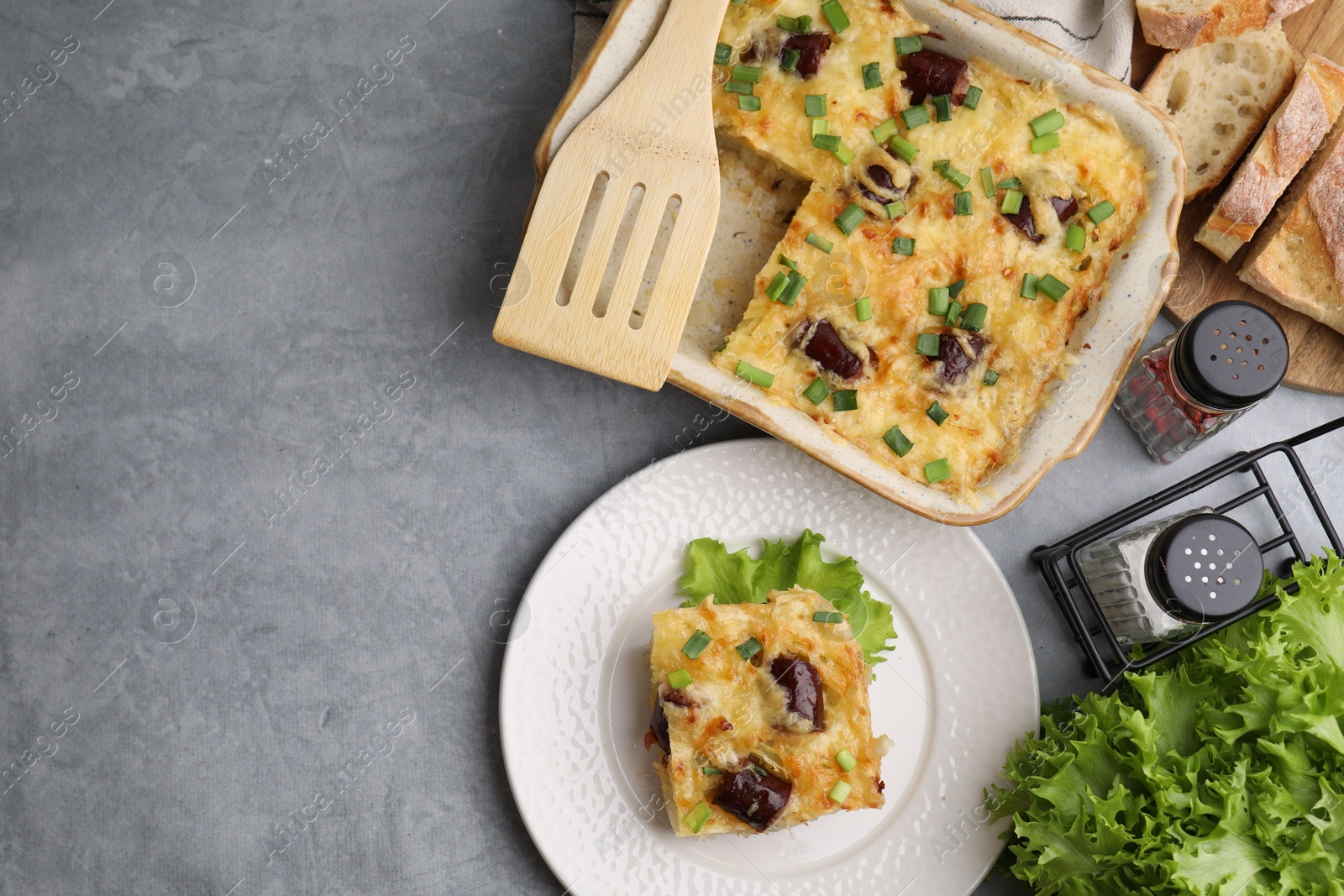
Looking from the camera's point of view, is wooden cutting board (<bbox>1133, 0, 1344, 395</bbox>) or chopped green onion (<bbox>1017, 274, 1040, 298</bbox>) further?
wooden cutting board (<bbox>1133, 0, 1344, 395</bbox>)

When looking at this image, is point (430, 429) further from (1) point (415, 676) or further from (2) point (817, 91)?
(2) point (817, 91)

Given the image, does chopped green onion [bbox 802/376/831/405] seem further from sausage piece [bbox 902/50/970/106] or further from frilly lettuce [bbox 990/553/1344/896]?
frilly lettuce [bbox 990/553/1344/896]

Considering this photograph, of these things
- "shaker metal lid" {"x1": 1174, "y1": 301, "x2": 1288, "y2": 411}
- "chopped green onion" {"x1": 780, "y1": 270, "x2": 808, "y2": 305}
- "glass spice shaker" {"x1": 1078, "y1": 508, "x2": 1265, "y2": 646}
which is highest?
"shaker metal lid" {"x1": 1174, "y1": 301, "x2": 1288, "y2": 411}

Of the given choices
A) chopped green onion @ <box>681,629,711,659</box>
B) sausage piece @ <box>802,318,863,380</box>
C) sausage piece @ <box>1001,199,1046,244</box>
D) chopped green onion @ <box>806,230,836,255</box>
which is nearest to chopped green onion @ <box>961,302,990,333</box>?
sausage piece @ <box>1001,199,1046,244</box>

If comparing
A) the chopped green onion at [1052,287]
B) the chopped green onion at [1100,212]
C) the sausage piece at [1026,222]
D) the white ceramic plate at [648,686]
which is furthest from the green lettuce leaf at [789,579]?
the chopped green onion at [1100,212]

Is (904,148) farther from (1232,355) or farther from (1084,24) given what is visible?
(1232,355)

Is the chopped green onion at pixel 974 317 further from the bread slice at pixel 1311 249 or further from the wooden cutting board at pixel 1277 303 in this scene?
the bread slice at pixel 1311 249
